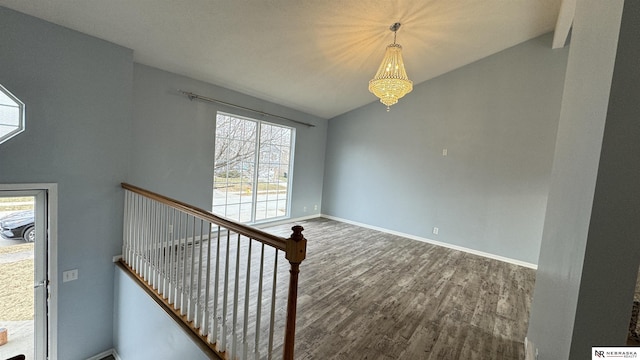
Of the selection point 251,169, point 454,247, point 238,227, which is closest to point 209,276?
point 238,227

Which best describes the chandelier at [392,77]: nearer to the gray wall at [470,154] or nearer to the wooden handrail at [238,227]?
the gray wall at [470,154]

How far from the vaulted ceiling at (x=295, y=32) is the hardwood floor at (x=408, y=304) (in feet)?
9.53

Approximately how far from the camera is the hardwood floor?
2.10 metres

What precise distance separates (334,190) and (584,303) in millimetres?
5544

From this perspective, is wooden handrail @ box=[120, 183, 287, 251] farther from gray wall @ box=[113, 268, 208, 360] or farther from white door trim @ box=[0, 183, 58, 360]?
white door trim @ box=[0, 183, 58, 360]

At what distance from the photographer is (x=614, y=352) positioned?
32.6 inches

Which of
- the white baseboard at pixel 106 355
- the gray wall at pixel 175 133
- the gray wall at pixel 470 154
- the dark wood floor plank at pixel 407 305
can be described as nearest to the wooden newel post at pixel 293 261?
the dark wood floor plank at pixel 407 305

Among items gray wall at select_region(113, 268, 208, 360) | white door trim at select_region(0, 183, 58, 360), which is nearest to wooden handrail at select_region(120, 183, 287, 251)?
gray wall at select_region(113, 268, 208, 360)

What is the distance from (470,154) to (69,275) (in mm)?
5666

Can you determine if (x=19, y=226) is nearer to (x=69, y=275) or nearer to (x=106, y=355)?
(x=69, y=275)

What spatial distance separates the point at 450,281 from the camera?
3363 mm

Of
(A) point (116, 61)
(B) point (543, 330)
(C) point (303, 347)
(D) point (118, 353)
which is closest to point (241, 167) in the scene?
(A) point (116, 61)

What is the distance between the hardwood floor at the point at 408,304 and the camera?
210cm

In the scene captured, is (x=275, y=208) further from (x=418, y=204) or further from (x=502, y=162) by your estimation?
(x=502, y=162)
